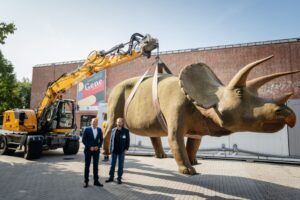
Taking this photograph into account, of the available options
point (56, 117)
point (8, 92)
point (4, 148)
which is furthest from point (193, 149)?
point (4, 148)

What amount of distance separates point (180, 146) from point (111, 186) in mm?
2277

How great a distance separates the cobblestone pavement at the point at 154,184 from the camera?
16.6 feet

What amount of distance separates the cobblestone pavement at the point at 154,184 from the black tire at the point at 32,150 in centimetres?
182

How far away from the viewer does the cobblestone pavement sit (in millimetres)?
5059

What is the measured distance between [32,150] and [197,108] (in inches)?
322

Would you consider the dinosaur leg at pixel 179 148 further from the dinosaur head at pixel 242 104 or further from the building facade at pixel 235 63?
the building facade at pixel 235 63

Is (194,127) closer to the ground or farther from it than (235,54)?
closer to the ground

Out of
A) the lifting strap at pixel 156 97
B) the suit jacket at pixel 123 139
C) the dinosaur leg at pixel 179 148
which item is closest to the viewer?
the dinosaur leg at pixel 179 148

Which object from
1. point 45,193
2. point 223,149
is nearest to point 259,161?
point 223,149

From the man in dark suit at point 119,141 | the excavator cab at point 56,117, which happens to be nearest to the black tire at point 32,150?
the excavator cab at point 56,117

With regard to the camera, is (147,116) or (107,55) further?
(107,55)

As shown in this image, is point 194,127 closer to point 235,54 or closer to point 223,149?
point 223,149

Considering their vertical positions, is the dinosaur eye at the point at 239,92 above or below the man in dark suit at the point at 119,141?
above

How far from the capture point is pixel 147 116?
16.2 ft
